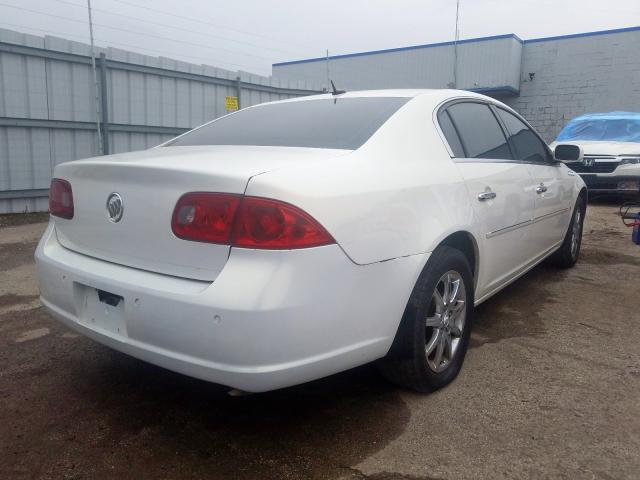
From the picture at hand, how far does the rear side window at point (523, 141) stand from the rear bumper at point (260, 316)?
6.20 ft

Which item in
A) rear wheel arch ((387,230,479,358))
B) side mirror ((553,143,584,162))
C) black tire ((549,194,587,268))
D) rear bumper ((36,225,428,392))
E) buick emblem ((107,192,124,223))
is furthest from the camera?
black tire ((549,194,587,268))

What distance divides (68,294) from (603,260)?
508 centimetres

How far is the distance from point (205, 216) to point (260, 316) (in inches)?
17.0

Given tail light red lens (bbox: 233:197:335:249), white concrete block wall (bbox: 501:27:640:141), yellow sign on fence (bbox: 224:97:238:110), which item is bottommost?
tail light red lens (bbox: 233:197:335:249)

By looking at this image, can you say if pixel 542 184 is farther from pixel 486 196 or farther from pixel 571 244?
pixel 571 244

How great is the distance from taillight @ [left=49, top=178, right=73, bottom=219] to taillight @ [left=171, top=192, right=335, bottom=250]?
89 cm

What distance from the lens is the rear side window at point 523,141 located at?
3783 millimetres

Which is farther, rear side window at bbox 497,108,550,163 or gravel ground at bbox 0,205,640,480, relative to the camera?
rear side window at bbox 497,108,550,163

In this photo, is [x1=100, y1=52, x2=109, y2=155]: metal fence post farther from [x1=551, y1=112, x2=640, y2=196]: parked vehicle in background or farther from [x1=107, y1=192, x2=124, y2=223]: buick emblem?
[x1=551, y1=112, x2=640, y2=196]: parked vehicle in background

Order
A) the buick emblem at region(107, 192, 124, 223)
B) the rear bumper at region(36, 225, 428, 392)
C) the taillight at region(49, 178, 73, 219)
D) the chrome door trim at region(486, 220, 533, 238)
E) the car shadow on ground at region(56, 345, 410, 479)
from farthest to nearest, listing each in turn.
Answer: the chrome door trim at region(486, 220, 533, 238) < the taillight at region(49, 178, 73, 219) < the buick emblem at region(107, 192, 124, 223) < the car shadow on ground at region(56, 345, 410, 479) < the rear bumper at region(36, 225, 428, 392)

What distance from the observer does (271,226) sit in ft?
6.41

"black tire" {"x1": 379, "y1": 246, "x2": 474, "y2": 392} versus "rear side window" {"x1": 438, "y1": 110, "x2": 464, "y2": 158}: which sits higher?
"rear side window" {"x1": 438, "y1": 110, "x2": 464, "y2": 158}

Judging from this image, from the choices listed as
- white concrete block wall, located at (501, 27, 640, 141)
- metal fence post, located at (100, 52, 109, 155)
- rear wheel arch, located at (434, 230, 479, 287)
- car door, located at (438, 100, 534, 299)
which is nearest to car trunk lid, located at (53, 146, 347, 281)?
rear wheel arch, located at (434, 230, 479, 287)

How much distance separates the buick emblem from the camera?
2.30m
